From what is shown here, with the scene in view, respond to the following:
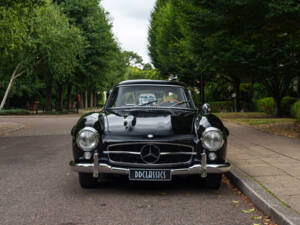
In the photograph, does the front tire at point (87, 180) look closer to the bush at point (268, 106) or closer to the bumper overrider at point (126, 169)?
the bumper overrider at point (126, 169)

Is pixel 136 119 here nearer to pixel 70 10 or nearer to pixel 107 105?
pixel 107 105

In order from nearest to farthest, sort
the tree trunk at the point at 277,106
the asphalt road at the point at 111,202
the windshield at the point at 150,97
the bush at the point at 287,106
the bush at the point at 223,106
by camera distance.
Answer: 1. the asphalt road at the point at 111,202
2. the windshield at the point at 150,97
3. the tree trunk at the point at 277,106
4. the bush at the point at 287,106
5. the bush at the point at 223,106

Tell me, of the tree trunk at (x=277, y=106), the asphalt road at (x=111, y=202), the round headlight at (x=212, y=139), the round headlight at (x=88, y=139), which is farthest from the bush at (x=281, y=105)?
the round headlight at (x=88, y=139)

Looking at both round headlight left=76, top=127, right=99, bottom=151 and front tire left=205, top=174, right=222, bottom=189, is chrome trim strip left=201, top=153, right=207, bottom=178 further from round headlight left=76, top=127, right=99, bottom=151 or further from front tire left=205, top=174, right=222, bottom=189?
round headlight left=76, top=127, right=99, bottom=151

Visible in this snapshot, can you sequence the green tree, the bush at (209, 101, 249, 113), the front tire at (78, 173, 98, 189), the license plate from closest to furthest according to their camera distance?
1. the license plate
2. the front tire at (78, 173, 98, 189)
3. the bush at (209, 101, 249, 113)
4. the green tree

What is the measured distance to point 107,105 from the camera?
20.6ft

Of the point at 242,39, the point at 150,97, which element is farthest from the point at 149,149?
the point at 242,39

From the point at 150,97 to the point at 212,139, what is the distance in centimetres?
Answer: 169

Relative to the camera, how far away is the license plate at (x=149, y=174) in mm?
4723

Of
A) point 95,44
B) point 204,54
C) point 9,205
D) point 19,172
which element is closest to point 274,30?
point 204,54

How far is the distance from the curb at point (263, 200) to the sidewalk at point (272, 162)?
118 millimetres

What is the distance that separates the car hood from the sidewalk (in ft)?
4.44

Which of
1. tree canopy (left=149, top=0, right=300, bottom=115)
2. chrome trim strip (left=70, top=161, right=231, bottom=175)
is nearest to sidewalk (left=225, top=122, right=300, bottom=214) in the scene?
chrome trim strip (left=70, top=161, right=231, bottom=175)

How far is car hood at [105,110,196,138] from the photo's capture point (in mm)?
4867
